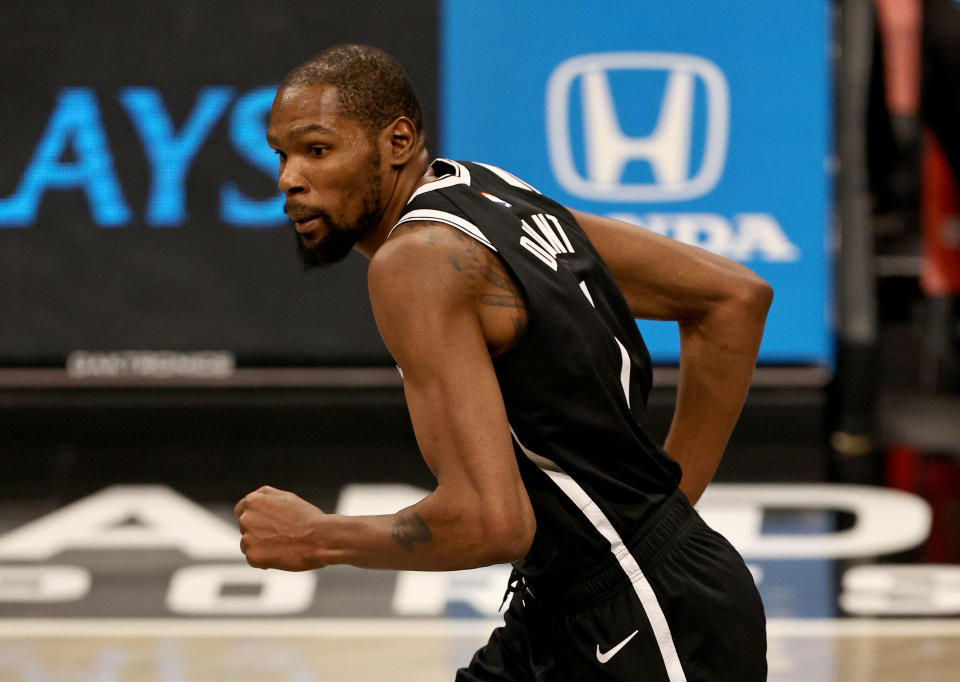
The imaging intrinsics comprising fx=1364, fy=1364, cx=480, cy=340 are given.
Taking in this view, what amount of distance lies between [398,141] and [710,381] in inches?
27.7

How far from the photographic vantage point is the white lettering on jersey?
180cm

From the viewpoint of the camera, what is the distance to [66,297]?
566 centimetres

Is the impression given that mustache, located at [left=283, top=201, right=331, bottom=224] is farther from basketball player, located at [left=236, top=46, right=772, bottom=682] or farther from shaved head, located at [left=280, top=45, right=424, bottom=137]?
shaved head, located at [left=280, top=45, right=424, bottom=137]

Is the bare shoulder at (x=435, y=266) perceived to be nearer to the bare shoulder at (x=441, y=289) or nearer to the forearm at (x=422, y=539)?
the bare shoulder at (x=441, y=289)

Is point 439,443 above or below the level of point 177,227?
above

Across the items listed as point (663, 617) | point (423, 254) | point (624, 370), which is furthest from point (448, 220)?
point (663, 617)

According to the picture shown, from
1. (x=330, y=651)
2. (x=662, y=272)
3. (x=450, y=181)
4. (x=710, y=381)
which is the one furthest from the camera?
(x=330, y=651)

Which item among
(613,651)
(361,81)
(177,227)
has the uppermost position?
(361,81)

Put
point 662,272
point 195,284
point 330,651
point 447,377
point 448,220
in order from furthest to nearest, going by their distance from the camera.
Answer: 1. point 195,284
2. point 330,651
3. point 662,272
4. point 448,220
5. point 447,377

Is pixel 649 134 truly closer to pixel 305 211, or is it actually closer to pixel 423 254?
pixel 305 211

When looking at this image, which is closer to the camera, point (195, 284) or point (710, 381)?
point (710, 381)

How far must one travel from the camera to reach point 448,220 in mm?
1722

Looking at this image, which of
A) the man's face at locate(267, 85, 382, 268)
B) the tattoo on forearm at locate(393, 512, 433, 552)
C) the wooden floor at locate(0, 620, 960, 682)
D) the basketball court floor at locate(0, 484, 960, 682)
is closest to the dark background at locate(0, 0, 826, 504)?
the basketball court floor at locate(0, 484, 960, 682)

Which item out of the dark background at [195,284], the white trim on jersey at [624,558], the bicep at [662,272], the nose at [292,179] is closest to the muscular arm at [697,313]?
the bicep at [662,272]
